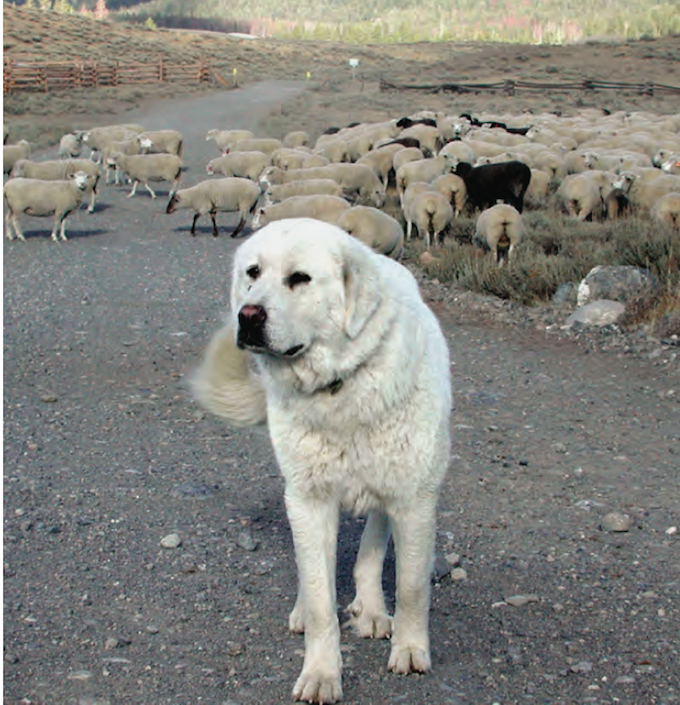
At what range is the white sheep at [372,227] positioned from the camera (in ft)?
37.9

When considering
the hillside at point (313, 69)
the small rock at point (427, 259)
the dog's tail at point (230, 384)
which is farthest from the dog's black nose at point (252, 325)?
the hillside at point (313, 69)

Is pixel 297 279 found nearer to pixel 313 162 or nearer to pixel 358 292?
pixel 358 292

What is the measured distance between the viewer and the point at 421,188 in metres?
13.8

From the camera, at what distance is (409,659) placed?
138 inches

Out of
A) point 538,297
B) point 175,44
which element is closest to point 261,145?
point 538,297

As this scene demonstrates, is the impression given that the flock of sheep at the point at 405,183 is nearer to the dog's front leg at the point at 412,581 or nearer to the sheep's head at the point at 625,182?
the sheep's head at the point at 625,182

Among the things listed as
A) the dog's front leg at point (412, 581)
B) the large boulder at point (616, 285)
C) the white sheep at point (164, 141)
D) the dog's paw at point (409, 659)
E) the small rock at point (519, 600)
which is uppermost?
the dog's front leg at point (412, 581)

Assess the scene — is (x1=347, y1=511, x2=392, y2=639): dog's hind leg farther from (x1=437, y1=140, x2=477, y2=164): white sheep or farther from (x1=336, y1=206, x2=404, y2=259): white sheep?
(x1=437, y1=140, x2=477, y2=164): white sheep

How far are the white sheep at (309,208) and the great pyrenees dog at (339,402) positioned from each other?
9.43 metres

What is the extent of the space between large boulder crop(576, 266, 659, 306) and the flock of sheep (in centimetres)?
209

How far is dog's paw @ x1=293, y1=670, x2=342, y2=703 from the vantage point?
10.9 feet

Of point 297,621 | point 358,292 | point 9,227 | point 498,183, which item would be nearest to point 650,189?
point 498,183

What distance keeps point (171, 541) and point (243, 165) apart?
14976 millimetres

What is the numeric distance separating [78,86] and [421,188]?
3262 cm
